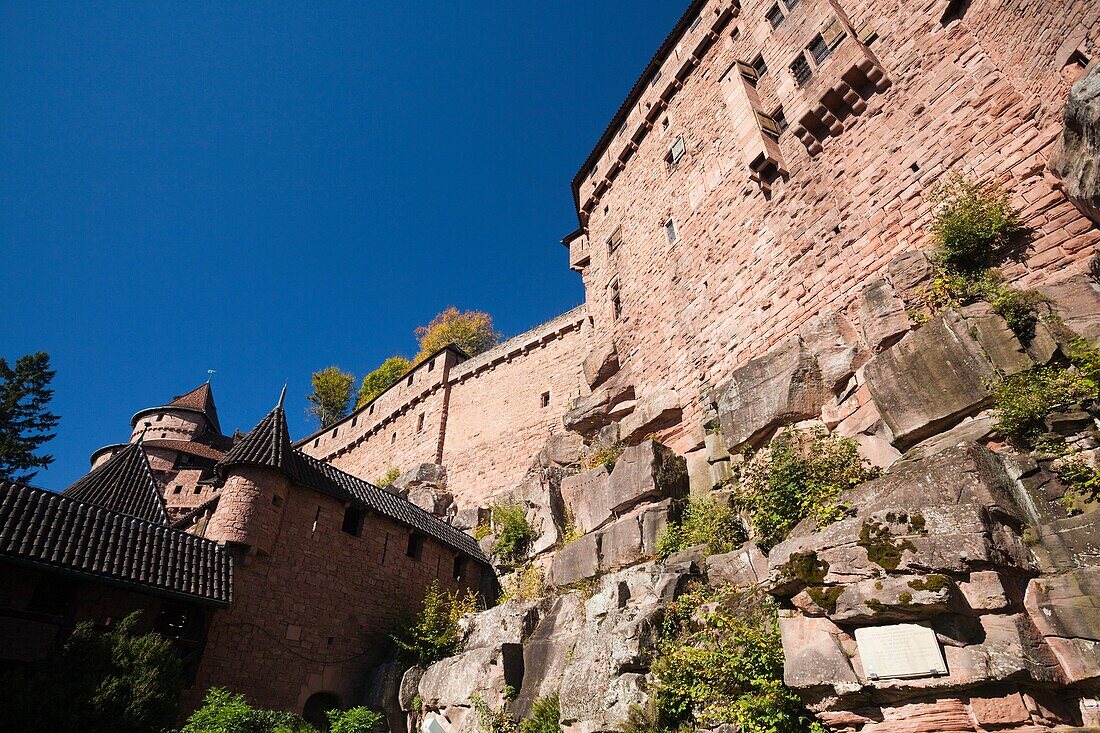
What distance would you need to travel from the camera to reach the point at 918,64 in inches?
396

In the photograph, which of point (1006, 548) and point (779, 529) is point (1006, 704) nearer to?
point (1006, 548)

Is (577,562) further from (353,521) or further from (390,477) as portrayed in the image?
(390,477)

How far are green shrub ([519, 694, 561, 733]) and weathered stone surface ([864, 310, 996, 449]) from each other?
625 cm

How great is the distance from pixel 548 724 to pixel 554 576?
11.1 ft

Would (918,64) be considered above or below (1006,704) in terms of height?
above

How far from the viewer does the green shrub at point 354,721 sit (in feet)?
33.0

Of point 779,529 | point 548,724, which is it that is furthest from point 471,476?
point 779,529

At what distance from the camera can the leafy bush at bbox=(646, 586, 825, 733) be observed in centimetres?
610

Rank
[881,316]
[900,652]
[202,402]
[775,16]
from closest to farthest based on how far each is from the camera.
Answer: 1. [900,652]
2. [881,316]
3. [775,16]
4. [202,402]

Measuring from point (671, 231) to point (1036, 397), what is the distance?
10328 millimetres

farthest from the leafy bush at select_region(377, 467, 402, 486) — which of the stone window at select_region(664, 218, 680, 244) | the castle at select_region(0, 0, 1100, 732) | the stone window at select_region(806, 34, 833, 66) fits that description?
the stone window at select_region(806, 34, 833, 66)

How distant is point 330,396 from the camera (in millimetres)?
45969

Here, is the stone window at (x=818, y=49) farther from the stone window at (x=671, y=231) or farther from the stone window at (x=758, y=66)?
the stone window at (x=671, y=231)

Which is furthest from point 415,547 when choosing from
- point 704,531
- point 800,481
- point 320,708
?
point 800,481
